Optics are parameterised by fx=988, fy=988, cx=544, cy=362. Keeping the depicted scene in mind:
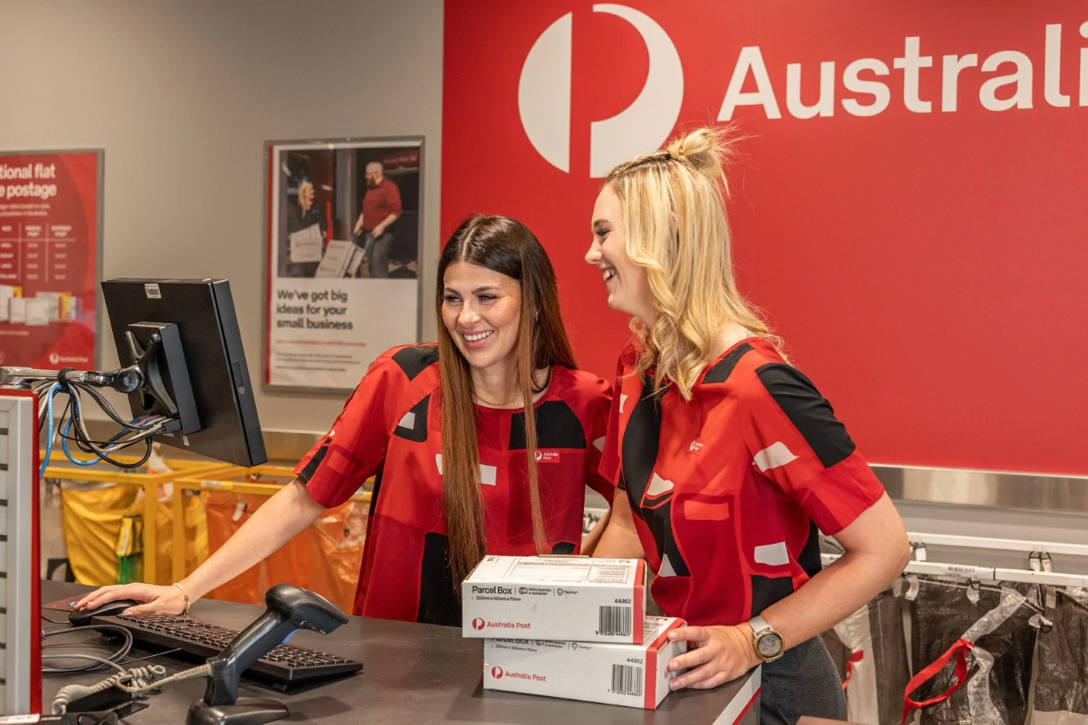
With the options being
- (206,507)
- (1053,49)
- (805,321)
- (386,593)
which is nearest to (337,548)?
(206,507)

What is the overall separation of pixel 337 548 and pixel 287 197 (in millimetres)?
1327

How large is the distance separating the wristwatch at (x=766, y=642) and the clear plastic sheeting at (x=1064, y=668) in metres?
1.45

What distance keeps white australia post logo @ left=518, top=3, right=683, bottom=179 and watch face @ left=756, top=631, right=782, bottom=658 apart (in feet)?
6.61

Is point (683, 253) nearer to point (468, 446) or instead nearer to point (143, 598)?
point (468, 446)

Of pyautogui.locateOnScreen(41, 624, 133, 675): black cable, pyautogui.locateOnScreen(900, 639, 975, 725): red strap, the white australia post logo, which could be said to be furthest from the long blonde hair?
the white australia post logo

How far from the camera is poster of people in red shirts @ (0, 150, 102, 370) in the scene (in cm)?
396

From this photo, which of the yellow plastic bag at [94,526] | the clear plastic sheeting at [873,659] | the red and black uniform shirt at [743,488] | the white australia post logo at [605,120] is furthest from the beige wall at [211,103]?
the red and black uniform shirt at [743,488]

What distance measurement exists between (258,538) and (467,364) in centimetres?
58

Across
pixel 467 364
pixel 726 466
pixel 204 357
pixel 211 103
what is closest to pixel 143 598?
pixel 204 357

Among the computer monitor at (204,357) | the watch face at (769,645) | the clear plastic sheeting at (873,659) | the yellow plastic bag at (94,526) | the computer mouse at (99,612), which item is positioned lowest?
the clear plastic sheeting at (873,659)

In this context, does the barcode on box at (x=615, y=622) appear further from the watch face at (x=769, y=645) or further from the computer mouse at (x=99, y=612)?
the computer mouse at (x=99, y=612)

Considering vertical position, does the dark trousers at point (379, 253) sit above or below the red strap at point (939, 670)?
above

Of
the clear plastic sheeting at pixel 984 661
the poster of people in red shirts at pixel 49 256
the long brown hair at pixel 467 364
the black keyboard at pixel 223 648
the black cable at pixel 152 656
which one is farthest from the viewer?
the poster of people in red shirts at pixel 49 256

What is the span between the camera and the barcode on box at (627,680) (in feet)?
4.42
